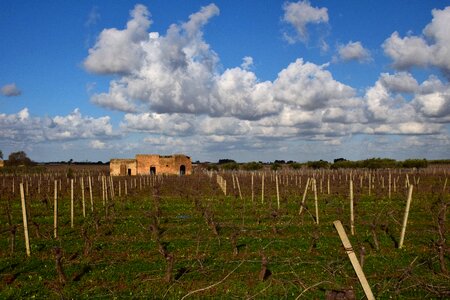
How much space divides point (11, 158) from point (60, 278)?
103 m

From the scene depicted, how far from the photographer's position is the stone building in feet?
242

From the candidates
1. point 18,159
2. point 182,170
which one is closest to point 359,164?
point 182,170

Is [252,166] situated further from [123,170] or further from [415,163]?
[123,170]

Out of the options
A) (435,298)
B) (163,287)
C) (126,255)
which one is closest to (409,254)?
(435,298)

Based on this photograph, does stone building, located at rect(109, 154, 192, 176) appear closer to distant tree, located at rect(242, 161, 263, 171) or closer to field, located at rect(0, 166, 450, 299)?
distant tree, located at rect(242, 161, 263, 171)

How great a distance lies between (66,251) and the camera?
13961 millimetres

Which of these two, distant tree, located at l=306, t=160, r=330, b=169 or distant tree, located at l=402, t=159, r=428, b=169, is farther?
distant tree, located at l=306, t=160, r=330, b=169

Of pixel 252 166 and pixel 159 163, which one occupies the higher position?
pixel 159 163

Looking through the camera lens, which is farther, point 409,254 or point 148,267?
point 409,254

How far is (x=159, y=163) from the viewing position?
74.2m

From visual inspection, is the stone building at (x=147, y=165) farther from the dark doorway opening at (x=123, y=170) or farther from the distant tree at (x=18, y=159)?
the distant tree at (x=18, y=159)

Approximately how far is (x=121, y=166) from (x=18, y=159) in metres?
42.4

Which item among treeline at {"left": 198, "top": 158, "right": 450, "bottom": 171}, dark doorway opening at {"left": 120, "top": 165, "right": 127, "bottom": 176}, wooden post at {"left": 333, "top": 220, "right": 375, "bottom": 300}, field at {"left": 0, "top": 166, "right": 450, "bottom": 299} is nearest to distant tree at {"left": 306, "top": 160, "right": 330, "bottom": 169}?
treeline at {"left": 198, "top": 158, "right": 450, "bottom": 171}

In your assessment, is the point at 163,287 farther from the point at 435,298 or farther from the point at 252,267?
the point at 435,298
